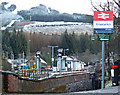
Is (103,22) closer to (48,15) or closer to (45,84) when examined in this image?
(48,15)

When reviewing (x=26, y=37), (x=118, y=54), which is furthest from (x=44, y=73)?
(x=118, y=54)

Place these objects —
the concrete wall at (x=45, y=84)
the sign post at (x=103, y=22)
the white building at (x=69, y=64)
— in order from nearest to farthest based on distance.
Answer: the sign post at (x=103, y=22)
the concrete wall at (x=45, y=84)
the white building at (x=69, y=64)

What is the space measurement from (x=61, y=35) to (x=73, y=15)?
0.80 m

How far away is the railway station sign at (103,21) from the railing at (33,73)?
2287 mm

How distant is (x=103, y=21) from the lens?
8.27 m

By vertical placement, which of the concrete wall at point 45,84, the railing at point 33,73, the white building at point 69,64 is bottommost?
the concrete wall at point 45,84

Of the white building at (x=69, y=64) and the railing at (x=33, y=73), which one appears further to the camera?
the white building at (x=69, y=64)

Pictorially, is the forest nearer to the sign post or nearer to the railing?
the railing

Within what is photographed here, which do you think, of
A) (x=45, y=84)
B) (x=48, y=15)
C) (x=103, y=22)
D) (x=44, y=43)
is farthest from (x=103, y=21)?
(x=45, y=84)

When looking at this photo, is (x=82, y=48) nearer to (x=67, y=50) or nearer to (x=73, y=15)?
(x=67, y=50)

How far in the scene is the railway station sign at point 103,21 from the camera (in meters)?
8.26

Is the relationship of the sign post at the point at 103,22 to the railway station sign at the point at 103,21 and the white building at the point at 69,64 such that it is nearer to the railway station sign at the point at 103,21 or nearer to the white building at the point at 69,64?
the railway station sign at the point at 103,21

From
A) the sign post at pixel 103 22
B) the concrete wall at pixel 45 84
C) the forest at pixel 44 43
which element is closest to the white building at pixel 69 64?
the forest at pixel 44 43

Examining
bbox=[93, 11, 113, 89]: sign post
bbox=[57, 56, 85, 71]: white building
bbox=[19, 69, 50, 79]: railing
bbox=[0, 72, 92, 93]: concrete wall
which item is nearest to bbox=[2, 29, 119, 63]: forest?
bbox=[57, 56, 85, 71]: white building
